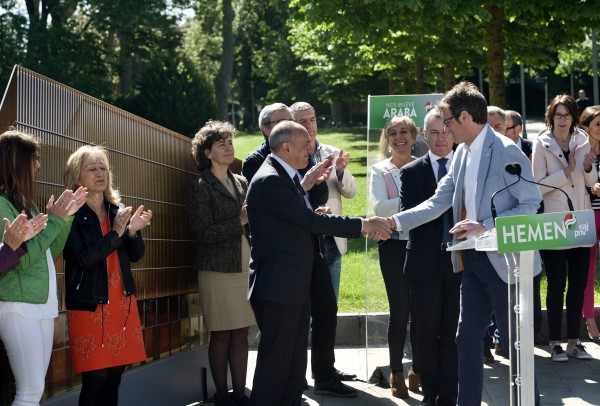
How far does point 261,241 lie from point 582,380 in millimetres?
3358

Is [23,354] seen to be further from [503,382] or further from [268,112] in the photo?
[503,382]

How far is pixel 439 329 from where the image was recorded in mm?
7566

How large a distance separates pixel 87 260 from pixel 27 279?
0.58m

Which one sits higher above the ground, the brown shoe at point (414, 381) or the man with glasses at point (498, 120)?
the man with glasses at point (498, 120)

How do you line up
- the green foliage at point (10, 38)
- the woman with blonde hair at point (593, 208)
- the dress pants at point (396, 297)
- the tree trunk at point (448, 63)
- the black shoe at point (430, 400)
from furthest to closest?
the green foliage at point (10, 38) → the tree trunk at point (448, 63) → the woman with blonde hair at point (593, 208) → the dress pants at point (396, 297) → the black shoe at point (430, 400)

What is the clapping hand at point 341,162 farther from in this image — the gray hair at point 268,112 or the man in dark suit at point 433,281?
the man in dark suit at point 433,281

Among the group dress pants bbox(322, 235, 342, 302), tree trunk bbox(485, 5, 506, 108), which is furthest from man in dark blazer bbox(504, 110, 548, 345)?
tree trunk bbox(485, 5, 506, 108)

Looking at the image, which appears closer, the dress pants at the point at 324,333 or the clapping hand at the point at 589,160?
the dress pants at the point at 324,333

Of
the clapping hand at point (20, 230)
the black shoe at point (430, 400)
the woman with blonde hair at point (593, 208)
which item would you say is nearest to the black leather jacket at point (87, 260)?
the clapping hand at point (20, 230)

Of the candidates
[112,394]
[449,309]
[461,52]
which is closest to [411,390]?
[449,309]

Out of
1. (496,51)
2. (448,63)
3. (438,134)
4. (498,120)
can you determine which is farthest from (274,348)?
(448,63)

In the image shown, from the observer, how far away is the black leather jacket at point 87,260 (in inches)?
241

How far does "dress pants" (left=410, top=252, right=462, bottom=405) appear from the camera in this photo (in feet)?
24.3

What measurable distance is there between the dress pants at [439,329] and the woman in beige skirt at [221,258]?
4.44 feet
